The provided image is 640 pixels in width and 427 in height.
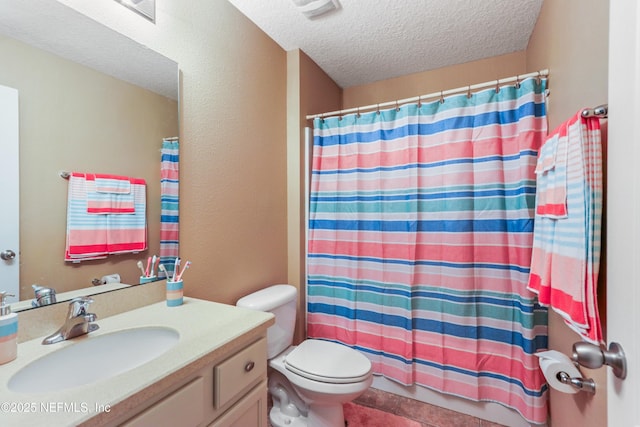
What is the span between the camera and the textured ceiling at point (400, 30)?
1.58m

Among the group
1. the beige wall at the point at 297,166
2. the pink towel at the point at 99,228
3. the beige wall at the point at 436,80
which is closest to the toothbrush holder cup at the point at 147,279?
the pink towel at the point at 99,228

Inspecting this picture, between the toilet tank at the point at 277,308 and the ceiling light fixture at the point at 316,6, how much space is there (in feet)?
5.33

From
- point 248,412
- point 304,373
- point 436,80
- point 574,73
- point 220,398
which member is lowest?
point 304,373

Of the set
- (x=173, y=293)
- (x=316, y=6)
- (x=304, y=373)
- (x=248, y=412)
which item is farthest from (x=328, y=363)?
(x=316, y=6)

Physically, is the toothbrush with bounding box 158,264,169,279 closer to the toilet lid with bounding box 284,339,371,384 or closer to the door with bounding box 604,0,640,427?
the toilet lid with bounding box 284,339,371,384

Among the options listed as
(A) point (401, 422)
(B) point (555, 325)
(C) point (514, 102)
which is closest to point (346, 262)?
(A) point (401, 422)

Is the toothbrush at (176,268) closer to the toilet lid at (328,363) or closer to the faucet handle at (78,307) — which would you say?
the faucet handle at (78,307)

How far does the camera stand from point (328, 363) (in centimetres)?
147

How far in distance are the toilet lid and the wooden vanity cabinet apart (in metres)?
0.42

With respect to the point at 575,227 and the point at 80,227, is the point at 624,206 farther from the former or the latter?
the point at 80,227

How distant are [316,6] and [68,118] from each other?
1.32 metres

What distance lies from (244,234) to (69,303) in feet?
2.78

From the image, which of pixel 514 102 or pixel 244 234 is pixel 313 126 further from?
pixel 514 102

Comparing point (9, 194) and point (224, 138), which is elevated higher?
point (224, 138)
